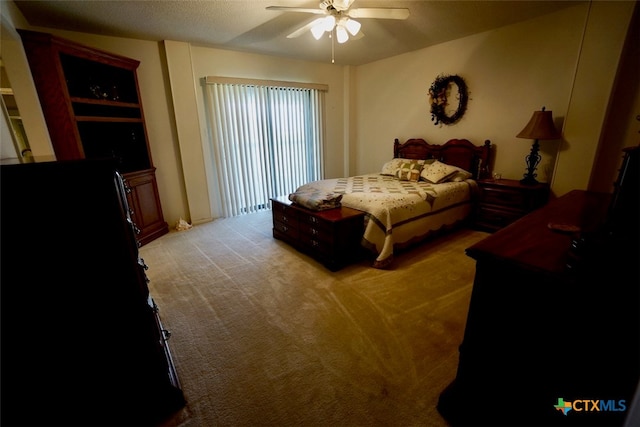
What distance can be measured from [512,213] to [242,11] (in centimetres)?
359

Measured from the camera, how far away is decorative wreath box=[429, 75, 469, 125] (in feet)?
12.0

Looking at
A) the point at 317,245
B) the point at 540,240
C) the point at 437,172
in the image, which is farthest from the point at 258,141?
the point at 540,240

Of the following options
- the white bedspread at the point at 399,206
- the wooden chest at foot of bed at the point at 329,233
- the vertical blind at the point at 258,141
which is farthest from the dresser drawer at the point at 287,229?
the vertical blind at the point at 258,141

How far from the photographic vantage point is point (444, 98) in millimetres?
3865

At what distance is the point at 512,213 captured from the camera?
3.12m

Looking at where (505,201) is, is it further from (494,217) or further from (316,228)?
(316,228)

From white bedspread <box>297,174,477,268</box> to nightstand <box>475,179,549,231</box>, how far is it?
7.1 inches

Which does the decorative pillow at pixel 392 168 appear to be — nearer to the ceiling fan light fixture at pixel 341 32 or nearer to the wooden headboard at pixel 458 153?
the wooden headboard at pixel 458 153

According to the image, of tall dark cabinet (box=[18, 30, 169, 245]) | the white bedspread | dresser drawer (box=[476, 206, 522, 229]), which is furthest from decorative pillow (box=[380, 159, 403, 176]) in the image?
tall dark cabinet (box=[18, 30, 169, 245])

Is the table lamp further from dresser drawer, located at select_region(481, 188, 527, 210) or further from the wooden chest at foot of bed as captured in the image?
the wooden chest at foot of bed

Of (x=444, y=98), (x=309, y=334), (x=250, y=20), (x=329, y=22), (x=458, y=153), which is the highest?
(x=250, y=20)

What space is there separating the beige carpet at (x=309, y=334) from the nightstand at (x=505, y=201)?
84cm

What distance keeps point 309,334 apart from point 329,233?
0.97 m

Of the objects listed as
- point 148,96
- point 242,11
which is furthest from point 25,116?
point 242,11
